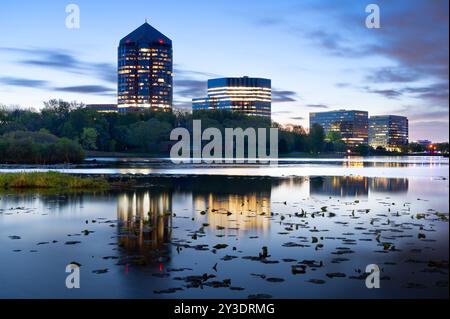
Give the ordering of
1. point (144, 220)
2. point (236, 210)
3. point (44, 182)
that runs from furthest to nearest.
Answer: point (44, 182) < point (236, 210) < point (144, 220)

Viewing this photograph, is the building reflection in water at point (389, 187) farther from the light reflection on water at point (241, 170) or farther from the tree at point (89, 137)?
the tree at point (89, 137)

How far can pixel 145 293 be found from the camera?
11.9 m

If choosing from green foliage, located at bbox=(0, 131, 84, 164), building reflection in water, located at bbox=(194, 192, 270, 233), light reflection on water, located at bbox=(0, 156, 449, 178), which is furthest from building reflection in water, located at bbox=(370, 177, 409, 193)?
green foliage, located at bbox=(0, 131, 84, 164)

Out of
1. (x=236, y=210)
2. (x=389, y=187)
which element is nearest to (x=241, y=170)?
(x=389, y=187)

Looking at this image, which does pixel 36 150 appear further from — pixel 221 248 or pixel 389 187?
pixel 221 248

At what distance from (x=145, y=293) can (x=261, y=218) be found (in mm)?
12404

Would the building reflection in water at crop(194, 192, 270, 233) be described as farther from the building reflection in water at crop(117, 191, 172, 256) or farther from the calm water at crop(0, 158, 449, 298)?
the building reflection in water at crop(117, 191, 172, 256)

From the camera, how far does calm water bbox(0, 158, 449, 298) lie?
40.6 feet

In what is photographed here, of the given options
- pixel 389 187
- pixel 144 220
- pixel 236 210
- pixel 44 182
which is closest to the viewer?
pixel 144 220

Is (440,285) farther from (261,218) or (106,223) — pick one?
(106,223)

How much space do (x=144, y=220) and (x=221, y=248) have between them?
23.5ft

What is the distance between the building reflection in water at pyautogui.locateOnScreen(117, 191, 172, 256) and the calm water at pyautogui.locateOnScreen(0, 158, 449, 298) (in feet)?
0.19

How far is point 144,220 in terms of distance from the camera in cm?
2298
